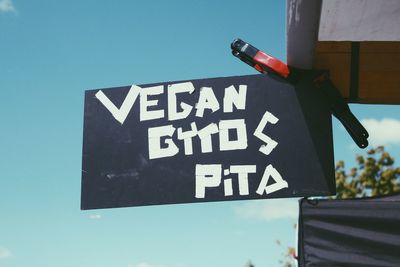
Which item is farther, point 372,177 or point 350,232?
point 372,177

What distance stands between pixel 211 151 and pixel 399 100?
1185 millimetres

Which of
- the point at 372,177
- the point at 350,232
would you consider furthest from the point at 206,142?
the point at 372,177

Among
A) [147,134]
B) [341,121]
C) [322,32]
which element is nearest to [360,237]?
[341,121]

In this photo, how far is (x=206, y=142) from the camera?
2271 mm

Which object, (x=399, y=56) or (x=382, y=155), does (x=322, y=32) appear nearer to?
(x=399, y=56)

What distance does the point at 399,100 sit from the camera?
254 cm

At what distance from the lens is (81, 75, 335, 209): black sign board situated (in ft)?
7.08

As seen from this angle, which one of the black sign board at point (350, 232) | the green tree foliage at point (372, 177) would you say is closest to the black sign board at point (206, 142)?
the black sign board at point (350, 232)

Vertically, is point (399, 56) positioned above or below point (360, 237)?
above

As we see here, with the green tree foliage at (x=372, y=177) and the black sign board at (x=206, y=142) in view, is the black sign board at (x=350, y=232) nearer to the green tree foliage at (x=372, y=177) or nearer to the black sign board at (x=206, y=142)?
the black sign board at (x=206, y=142)

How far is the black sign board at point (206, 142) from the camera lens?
2.16 metres

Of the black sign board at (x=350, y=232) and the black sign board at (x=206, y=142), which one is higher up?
the black sign board at (x=206, y=142)

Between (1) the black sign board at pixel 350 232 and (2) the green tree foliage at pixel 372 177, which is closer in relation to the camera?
(1) the black sign board at pixel 350 232

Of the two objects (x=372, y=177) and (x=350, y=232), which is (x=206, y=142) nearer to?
(x=350, y=232)
